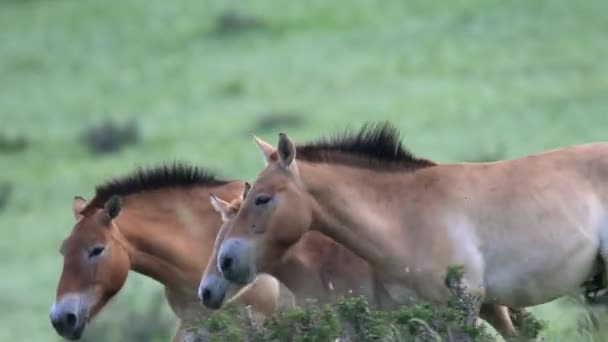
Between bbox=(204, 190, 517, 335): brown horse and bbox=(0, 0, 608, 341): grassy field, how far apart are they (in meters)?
9.86

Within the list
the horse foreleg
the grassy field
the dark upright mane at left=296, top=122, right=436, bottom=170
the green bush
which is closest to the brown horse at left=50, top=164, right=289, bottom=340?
the dark upright mane at left=296, top=122, right=436, bottom=170

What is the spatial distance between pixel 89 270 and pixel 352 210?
1688 millimetres

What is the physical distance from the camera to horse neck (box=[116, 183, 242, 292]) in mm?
11781

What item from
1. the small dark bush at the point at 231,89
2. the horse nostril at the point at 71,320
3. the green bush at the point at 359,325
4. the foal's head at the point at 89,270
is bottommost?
the small dark bush at the point at 231,89

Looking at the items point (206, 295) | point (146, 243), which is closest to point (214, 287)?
point (206, 295)

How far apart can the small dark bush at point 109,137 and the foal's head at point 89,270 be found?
17.0 m

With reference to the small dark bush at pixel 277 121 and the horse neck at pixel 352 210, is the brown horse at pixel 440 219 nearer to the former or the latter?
the horse neck at pixel 352 210

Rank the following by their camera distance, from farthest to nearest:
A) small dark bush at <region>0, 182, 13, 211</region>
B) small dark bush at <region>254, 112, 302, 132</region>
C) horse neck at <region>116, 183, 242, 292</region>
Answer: small dark bush at <region>254, 112, 302, 132</region> → small dark bush at <region>0, 182, 13, 211</region> → horse neck at <region>116, 183, 242, 292</region>

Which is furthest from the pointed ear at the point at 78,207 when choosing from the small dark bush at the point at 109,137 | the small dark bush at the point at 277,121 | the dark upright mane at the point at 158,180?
the small dark bush at the point at 109,137

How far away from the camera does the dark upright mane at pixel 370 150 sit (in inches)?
439

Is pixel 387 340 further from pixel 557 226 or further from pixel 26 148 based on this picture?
pixel 26 148

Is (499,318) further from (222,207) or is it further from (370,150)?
(222,207)

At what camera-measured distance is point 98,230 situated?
452 inches

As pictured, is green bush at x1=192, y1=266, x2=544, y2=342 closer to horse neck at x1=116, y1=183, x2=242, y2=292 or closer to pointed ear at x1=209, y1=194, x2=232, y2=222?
pointed ear at x1=209, y1=194, x2=232, y2=222
